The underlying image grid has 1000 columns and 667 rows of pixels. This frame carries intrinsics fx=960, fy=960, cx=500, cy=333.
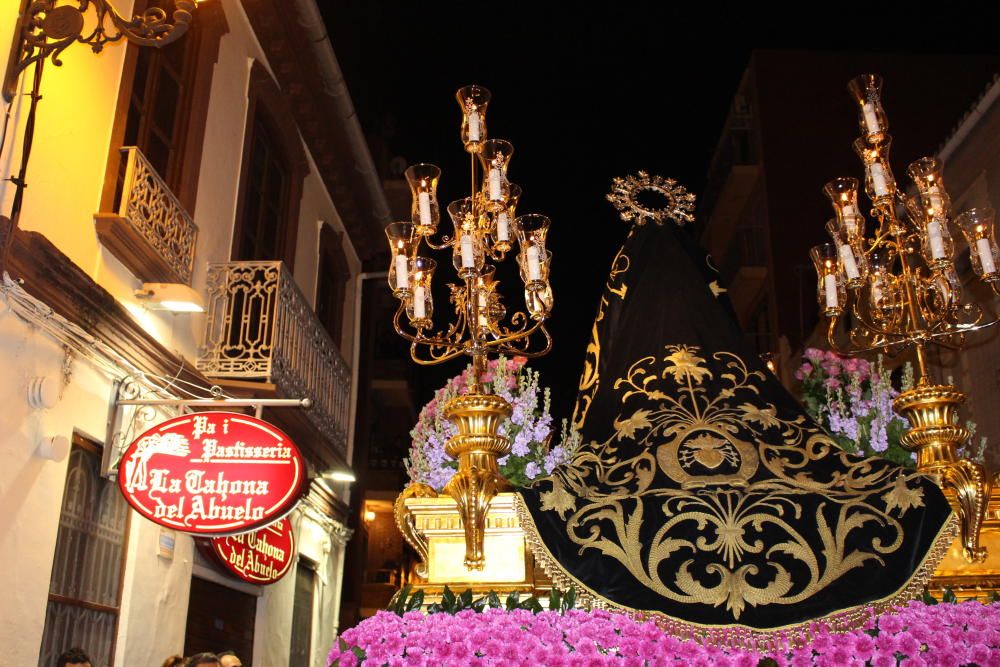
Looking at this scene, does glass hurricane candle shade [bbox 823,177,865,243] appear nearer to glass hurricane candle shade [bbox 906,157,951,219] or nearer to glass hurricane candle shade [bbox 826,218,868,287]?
glass hurricane candle shade [bbox 826,218,868,287]

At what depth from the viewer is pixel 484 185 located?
4688 millimetres

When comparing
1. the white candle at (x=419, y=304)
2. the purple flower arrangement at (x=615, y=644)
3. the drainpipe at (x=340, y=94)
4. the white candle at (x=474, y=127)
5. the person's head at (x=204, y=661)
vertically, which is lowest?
the person's head at (x=204, y=661)

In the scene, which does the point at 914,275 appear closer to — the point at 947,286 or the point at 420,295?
the point at 947,286

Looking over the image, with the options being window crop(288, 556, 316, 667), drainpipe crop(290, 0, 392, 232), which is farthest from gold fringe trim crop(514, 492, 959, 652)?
drainpipe crop(290, 0, 392, 232)

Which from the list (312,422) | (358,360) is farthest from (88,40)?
(358,360)

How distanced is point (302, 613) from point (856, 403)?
939 cm

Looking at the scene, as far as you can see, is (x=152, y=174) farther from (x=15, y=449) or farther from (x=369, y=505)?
(x=369, y=505)

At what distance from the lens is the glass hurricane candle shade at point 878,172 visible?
4.81 metres

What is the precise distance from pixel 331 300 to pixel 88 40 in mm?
9178

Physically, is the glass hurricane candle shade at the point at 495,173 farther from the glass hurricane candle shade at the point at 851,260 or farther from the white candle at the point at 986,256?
the white candle at the point at 986,256

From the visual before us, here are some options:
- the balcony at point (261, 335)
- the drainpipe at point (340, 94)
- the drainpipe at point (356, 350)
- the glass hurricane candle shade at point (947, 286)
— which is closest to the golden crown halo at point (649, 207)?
the glass hurricane candle shade at point (947, 286)

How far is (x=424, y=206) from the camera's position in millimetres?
4609

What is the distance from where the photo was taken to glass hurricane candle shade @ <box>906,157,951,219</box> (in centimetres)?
471

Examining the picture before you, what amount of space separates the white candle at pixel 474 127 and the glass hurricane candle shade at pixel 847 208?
1756 millimetres
